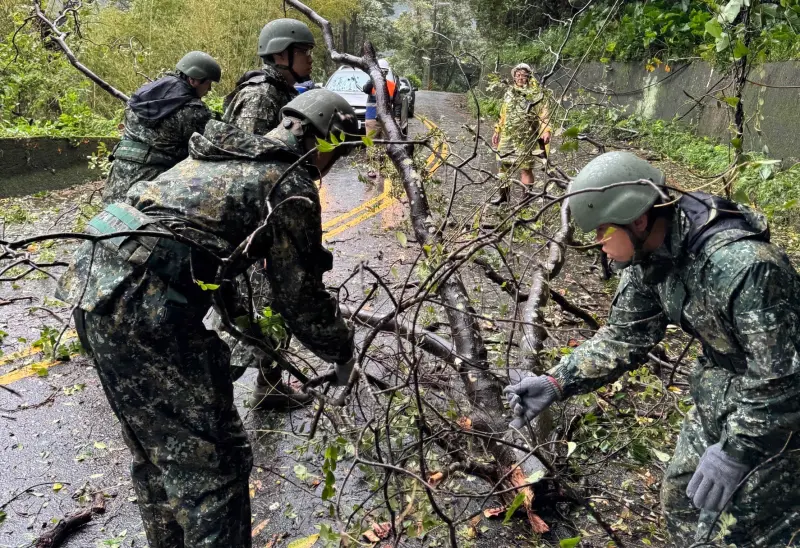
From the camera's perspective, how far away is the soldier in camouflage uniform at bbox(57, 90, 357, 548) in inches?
87.0

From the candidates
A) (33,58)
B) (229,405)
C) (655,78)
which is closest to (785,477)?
(229,405)

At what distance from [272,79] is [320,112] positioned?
1.87m

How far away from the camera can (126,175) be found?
4.19m

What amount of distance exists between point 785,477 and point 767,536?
0.86ft

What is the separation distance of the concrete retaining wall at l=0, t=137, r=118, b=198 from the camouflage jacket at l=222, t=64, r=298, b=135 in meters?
6.07

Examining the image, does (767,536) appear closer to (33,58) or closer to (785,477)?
(785,477)

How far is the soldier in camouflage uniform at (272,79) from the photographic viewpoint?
13.5 feet

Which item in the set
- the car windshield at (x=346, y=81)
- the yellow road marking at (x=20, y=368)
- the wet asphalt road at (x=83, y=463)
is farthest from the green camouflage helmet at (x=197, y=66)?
the car windshield at (x=346, y=81)

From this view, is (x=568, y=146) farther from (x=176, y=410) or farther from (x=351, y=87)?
(x=351, y=87)

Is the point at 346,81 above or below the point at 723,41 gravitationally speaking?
below

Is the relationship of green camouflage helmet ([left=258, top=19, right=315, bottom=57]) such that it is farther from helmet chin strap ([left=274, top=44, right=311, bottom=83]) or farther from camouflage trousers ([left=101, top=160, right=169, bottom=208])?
camouflage trousers ([left=101, top=160, right=169, bottom=208])

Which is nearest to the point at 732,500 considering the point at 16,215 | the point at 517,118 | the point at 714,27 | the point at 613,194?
the point at 613,194

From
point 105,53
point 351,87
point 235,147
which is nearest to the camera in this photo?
point 235,147

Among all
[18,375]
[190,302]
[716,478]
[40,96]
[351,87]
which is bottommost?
[18,375]
